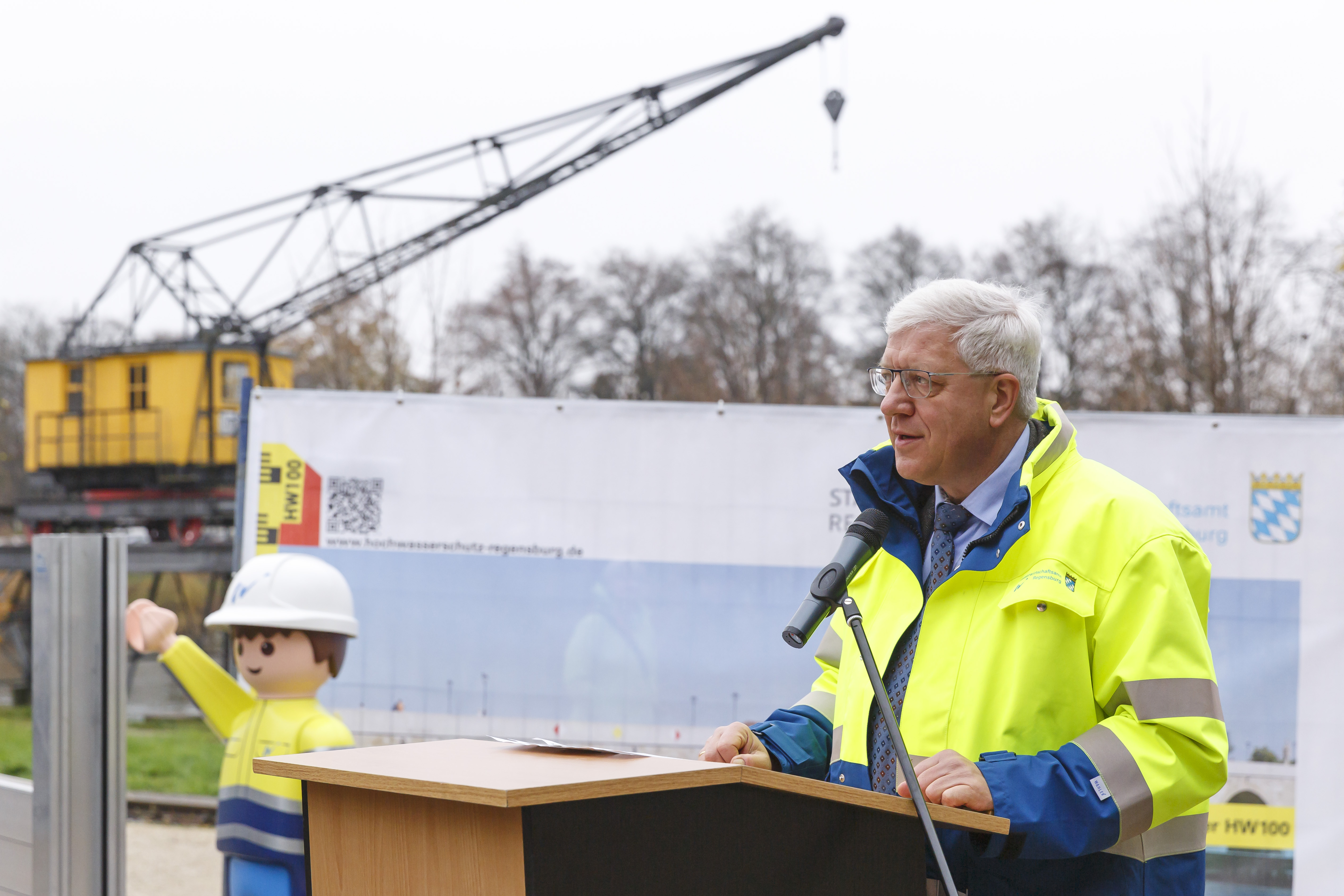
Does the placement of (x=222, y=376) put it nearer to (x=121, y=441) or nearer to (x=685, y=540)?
(x=121, y=441)

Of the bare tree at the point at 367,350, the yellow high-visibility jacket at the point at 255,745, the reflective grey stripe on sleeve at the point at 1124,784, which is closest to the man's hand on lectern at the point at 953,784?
the reflective grey stripe on sleeve at the point at 1124,784

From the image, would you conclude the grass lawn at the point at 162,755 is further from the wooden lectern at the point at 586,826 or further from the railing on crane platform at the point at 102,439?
the wooden lectern at the point at 586,826

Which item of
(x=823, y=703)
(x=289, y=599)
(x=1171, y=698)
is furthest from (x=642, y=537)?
(x=1171, y=698)

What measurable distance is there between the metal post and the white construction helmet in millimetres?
497

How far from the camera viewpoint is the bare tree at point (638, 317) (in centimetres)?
3017

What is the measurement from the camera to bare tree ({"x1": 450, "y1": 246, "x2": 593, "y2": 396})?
96.0 feet

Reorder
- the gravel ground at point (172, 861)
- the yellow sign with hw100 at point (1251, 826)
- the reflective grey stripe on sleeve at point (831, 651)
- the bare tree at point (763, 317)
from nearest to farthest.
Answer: the reflective grey stripe on sleeve at point (831, 651) → the yellow sign with hw100 at point (1251, 826) → the gravel ground at point (172, 861) → the bare tree at point (763, 317)

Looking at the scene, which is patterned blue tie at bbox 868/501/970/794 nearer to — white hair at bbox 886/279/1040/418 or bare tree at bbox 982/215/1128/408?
white hair at bbox 886/279/1040/418

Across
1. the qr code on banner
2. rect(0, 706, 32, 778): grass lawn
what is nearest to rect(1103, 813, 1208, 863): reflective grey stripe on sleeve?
the qr code on banner

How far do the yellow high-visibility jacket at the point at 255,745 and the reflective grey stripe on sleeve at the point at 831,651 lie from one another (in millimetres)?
1906

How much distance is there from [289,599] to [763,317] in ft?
85.5

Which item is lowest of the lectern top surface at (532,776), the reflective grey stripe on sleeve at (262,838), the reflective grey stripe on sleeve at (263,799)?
the reflective grey stripe on sleeve at (262,838)

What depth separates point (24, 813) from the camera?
359 cm

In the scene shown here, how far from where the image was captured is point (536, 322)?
30828 mm
